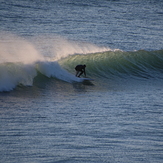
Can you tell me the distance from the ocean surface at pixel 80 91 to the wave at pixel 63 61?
46 millimetres

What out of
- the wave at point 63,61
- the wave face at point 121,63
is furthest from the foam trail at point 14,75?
the wave face at point 121,63

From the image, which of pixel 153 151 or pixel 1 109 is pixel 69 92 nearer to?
pixel 1 109

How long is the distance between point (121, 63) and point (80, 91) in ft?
24.2

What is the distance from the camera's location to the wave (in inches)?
616

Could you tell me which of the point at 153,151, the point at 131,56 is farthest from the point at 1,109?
the point at 131,56

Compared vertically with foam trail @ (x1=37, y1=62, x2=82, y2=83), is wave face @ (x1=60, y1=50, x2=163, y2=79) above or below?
above

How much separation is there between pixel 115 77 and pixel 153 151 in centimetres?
1089

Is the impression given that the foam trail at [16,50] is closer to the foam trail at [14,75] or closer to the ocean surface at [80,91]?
the ocean surface at [80,91]

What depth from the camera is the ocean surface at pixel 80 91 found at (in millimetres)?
7969

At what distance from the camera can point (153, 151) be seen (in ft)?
26.1

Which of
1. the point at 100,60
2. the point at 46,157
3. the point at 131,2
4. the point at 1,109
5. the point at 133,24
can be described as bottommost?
the point at 46,157

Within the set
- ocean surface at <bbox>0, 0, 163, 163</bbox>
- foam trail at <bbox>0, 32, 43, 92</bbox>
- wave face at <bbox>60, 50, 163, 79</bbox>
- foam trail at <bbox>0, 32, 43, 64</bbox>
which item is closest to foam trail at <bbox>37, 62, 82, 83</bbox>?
ocean surface at <bbox>0, 0, 163, 163</bbox>

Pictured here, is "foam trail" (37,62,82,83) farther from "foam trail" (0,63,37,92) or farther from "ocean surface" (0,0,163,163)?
"foam trail" (0,63,37,92)

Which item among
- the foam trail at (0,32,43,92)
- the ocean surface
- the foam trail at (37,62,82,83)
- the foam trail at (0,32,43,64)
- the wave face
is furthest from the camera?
the wave face
